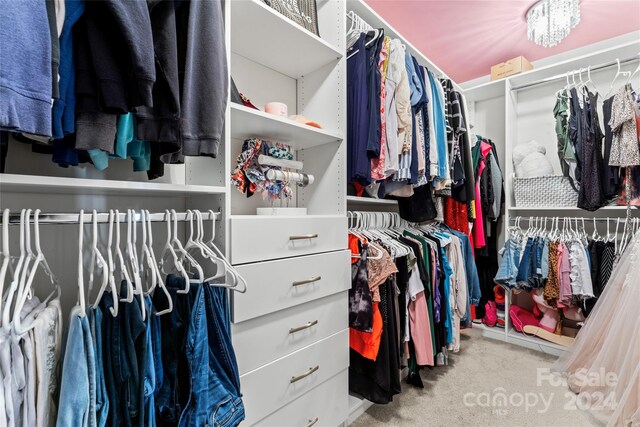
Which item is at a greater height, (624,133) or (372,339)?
(624,133)

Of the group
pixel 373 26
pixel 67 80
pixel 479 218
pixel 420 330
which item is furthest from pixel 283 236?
pixel 479 218

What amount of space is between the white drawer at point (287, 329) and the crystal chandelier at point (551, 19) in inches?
83.5

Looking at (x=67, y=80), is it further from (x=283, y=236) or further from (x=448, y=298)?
(x=448, y=298)

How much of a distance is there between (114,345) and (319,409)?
945 millimetres

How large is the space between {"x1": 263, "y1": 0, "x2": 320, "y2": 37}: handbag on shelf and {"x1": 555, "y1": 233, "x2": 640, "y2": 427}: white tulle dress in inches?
85.1

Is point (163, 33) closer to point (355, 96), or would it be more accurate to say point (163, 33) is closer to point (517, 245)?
point (355, 96)

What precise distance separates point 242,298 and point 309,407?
0.63 m

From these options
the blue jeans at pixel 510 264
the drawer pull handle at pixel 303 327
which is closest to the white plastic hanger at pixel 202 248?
the drawer pull handle at pixel 303 327

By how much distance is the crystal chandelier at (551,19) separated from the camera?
1.83 meters

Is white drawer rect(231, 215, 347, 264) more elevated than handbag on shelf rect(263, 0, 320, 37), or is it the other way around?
handbag on shelf rect(263, 0, 320, 37)

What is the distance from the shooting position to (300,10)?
4.57 feet

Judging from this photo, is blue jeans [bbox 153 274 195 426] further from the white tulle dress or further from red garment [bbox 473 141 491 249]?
red garment [bbox 473 141 491 249]

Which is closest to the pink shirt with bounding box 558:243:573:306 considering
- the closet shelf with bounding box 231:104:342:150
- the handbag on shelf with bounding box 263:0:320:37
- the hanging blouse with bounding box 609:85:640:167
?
the hanging blouse with bounding box 609:85:640:167

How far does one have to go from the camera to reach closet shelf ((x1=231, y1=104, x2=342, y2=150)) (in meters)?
1.12
